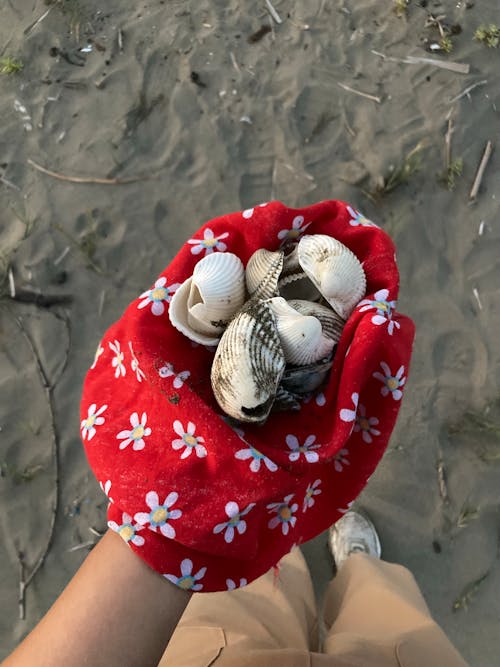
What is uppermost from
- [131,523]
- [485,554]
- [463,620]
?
[131,523]

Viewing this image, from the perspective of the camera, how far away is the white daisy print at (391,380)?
1222 millimetres

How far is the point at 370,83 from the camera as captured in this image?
2.34m

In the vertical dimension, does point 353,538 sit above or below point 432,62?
below

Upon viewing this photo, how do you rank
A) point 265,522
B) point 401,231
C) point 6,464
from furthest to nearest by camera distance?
1. point 401,231
2. point 6,464
3. point 265,522

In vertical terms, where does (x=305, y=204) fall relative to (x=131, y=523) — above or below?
below

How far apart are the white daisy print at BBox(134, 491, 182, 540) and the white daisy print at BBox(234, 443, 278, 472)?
165mm

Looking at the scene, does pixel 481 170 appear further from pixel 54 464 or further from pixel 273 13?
pixel 54 464

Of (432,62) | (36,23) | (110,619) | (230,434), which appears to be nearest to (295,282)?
(230,434)

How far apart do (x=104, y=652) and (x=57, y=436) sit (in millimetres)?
1076

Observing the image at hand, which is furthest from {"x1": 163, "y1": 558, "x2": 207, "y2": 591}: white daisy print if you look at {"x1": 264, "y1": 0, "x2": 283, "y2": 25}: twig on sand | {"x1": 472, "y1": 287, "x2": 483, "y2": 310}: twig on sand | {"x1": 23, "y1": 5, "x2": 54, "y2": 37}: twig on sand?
{"x1": 23, "y1": 5, "x2": 54, "y2": 37}: twig on sand

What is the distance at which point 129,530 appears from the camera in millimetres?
1161

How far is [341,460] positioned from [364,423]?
0.12 metres

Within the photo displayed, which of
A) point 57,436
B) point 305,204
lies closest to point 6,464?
point 57,436

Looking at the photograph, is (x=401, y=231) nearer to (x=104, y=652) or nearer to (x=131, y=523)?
(x=131, y=523)
